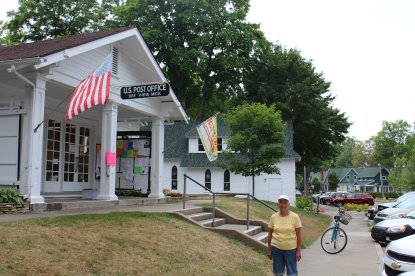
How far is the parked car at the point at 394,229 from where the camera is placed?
43.4 ft

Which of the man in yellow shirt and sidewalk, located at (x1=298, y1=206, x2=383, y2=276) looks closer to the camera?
the man in yellow shirt

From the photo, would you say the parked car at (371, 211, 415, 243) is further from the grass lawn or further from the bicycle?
the grass lawn

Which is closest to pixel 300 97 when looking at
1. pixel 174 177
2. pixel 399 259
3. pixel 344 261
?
pixel 174 177

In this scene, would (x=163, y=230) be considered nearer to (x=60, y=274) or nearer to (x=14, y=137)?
(x=60, y=274)

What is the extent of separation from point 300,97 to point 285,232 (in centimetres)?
3564

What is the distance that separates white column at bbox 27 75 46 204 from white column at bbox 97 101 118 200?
10.2ft

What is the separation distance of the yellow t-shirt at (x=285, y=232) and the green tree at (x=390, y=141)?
97.8 m

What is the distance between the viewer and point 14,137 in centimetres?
1237

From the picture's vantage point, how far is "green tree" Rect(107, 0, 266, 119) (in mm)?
40688

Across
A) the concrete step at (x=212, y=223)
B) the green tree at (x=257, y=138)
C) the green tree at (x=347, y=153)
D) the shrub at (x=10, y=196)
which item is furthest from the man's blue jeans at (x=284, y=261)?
the green tree at (x=347, y=153)

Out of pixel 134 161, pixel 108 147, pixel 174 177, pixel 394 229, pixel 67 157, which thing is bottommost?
pixel 394 229

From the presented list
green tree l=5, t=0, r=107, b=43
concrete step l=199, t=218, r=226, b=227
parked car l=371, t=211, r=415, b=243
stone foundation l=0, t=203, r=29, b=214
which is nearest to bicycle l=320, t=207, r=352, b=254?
parked car l=371, t=211, r=415, b=243

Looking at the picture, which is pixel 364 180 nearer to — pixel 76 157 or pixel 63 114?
pixel 76 157

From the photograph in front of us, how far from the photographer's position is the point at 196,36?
42.5 m
